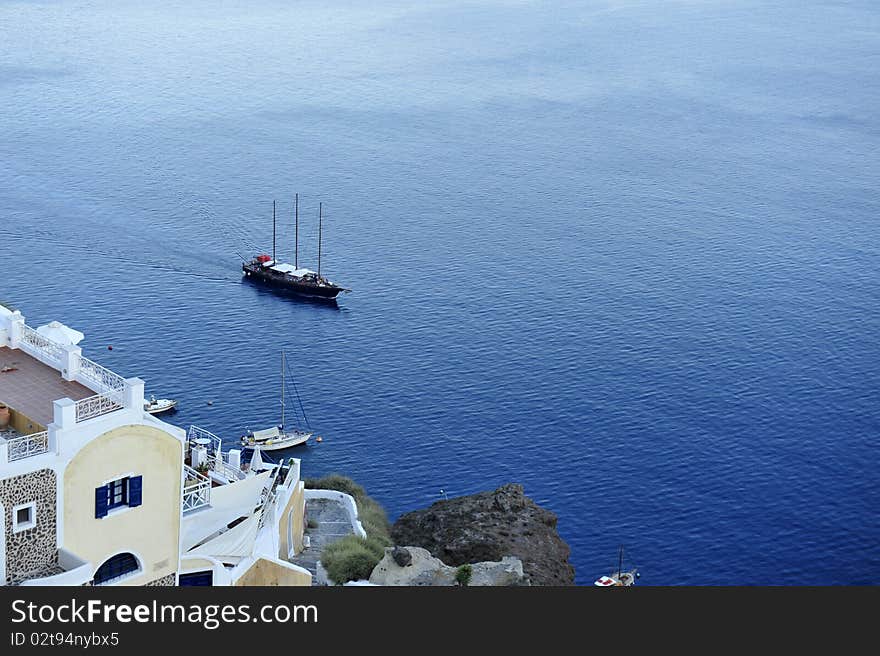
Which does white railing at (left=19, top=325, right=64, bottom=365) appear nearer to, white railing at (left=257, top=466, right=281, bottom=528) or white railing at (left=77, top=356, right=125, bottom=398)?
white railing at (left=77, top=356, right=125, bottom=398)

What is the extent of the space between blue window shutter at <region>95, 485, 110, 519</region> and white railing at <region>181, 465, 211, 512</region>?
30.0 feet

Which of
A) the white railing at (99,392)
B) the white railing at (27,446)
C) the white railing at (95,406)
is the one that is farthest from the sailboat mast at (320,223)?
the white railing at (27,446)

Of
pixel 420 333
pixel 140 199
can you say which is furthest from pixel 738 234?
pixel 140 199

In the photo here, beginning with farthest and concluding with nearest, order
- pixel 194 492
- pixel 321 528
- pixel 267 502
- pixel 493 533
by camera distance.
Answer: pixel 493 533 < pixel 321 528 < pixel 267 502 < pixel 194 492

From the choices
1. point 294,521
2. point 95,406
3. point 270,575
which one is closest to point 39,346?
point 95,406

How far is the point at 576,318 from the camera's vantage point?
134 meters

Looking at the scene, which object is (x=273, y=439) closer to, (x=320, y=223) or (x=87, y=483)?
(x=320, y=223)

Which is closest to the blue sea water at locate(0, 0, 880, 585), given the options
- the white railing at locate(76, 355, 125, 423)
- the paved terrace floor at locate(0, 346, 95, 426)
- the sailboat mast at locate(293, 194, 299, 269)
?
the sailboat mast at locate(293, 194, 299, 269)

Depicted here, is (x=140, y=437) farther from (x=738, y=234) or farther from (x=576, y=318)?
(x=738, y=234)

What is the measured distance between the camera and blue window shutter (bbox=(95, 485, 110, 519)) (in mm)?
42125

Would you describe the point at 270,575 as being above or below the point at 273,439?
below

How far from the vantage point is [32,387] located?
46.3 meters

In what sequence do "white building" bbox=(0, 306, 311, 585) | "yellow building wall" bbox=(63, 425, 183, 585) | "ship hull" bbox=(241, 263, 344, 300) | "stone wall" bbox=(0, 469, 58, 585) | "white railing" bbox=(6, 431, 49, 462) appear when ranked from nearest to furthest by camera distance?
"stone wall" bbox=(0, 469, 58, 585) < "white railing" bbox=(6, 431, 49, 462) < "white building" bbox=(0, 306, 311, 585) < "yellow building wall" bbox=(63, 425, 183, 585) < "ship hull" bbox=(241, 263, 344, 300)

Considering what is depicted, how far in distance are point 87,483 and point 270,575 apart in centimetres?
1465
